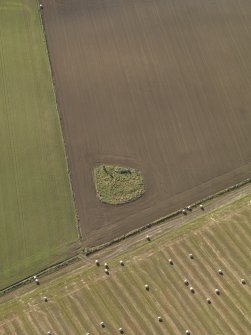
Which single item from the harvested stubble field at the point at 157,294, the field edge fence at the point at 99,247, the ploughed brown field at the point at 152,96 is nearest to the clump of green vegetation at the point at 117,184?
the ploughed brown field at the point at 152,96

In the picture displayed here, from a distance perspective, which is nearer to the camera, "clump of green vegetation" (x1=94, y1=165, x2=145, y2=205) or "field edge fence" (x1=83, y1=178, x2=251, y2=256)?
"field edge fence" (x1=83, y1=178, x2=251, y2=256)

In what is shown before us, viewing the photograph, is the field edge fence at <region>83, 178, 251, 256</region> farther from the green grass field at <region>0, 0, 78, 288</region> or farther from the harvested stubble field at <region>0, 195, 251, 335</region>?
the green grass field at <region>0, 0, 78, 288</region>

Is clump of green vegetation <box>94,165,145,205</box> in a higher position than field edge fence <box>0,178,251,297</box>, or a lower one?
higher

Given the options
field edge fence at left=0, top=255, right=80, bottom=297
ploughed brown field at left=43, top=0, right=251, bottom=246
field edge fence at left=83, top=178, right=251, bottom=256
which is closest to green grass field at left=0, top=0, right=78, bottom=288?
field edge fence at left=0, top=255, right=80, bottom=297

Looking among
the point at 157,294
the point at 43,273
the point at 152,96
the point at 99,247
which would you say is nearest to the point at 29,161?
the point at 99,247

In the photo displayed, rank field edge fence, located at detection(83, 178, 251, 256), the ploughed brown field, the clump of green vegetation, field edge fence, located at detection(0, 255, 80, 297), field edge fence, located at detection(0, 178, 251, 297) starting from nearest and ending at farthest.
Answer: field edge fence, located at detection(0, 255, 80, 297), field edge fence, located at detection(0, 178, 251, 297), field edge fence, located at detection(83, 178, 251, 256), the clump of green vegetation, the ploughed brown field

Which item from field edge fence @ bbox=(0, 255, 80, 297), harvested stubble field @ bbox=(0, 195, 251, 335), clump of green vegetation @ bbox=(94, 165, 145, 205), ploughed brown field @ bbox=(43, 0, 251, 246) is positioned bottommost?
harvested stubble field @ bbox=(0, 195, 251, 335)
